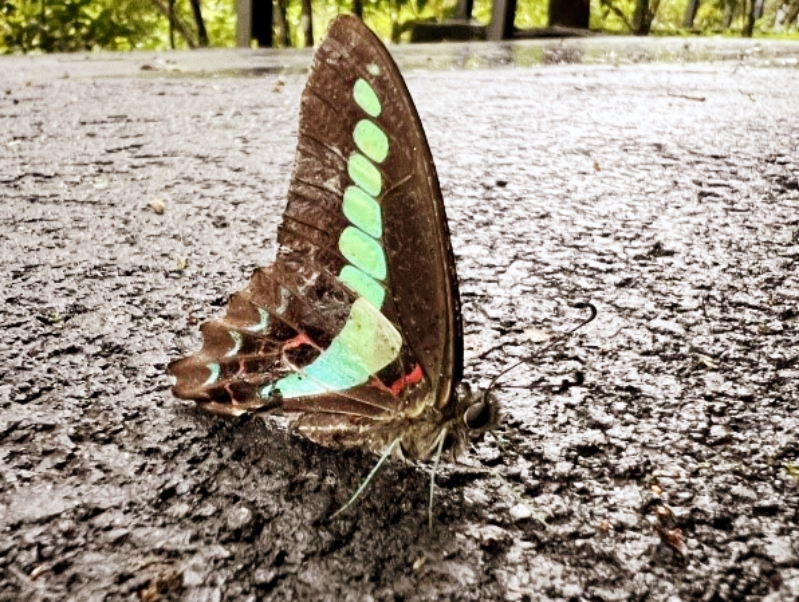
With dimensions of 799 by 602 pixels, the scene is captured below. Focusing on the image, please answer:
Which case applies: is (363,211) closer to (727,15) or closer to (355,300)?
(355,300)

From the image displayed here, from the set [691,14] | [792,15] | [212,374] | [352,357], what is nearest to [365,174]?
[352,357]

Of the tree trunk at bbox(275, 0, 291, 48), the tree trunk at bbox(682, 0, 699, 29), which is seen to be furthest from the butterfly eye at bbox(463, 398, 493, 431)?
the tree trunk at bbox(682, 0, 699, 29)

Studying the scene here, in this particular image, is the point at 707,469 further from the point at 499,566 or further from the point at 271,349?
the point at 271,349

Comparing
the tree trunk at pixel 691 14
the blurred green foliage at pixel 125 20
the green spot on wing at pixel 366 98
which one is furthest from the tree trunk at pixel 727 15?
the green spot on wing at pixel 366 98

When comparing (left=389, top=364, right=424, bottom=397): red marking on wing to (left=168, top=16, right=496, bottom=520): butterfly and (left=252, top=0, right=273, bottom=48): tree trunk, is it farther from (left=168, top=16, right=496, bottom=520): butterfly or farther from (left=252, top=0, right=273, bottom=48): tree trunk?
(left=252, top=0, right=273, bottom=48): tree trunk

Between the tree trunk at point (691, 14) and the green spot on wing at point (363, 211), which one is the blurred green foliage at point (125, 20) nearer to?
the tree trunk at point (691, 14)
